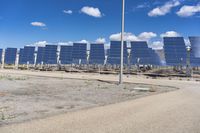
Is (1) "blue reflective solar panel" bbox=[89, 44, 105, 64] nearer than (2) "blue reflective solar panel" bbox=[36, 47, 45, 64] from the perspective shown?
Yes

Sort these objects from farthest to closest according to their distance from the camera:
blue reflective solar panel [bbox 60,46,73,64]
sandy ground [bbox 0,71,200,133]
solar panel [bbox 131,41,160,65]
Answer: blue reflective solar panel [bbox 60,46,73,64] < solar panel [bbox 131,41,160,65] < sandy ground [bbox 0,71,200,133]

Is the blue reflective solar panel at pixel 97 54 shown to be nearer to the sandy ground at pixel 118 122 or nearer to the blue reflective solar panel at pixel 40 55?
the blue reflective solar panel at pixel 40 55

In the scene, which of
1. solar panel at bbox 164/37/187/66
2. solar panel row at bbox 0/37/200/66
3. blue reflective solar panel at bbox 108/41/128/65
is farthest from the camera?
blue reflective solar panel at bbox 108/41/128/65

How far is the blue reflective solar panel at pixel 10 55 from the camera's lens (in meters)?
67.7

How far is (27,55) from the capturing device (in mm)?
64625

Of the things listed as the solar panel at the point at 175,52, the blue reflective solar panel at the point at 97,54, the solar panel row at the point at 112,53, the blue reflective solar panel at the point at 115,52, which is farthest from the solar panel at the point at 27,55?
the solar panel at the point at 175,52

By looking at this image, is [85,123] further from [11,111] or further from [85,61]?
[85,61]

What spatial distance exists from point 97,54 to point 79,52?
13.9ft

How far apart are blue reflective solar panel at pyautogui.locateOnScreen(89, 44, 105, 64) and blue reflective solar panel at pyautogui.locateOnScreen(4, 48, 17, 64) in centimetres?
2363

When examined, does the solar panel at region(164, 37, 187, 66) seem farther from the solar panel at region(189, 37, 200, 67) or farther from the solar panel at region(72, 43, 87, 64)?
A: the solar panel at region(72, 43, 87, 64)

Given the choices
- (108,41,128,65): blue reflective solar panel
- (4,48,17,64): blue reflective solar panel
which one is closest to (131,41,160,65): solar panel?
(108,41,128,65): blue reflective solar panel

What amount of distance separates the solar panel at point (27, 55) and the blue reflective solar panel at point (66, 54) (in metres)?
9.76

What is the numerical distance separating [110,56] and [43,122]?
144 ft

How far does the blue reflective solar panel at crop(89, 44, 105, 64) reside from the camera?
51.8 meters
